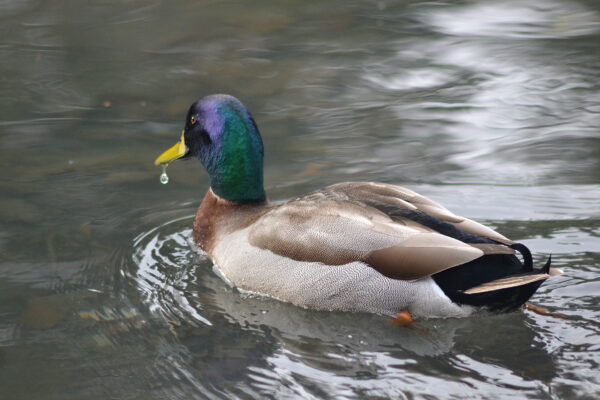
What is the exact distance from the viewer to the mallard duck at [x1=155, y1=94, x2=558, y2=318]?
518cm

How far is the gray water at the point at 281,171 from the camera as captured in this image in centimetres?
495

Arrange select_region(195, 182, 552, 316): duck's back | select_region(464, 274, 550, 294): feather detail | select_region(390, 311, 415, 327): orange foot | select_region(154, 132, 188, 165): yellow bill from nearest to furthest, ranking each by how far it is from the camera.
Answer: select_region(464, 274, 550, 294): feather detail, select_region(195, 182, 552, 316): duck's back, select_region(390, 311, 415, 327): orange foot, select_region(154, 132, 188, 165): yellow bill

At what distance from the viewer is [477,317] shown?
544cm

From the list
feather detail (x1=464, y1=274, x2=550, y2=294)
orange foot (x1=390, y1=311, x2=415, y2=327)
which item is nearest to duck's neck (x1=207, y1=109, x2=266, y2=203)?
orange foot (x1=390, y1=311, x2=415, y2=327)

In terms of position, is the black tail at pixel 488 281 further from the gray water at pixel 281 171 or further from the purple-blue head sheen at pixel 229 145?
the purple-blue head sheen at pixel 229 145

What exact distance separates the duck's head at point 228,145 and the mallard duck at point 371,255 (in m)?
0.02

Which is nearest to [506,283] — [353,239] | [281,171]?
[353,239]

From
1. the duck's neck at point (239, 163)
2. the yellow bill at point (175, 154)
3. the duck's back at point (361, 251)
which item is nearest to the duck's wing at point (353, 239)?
the duck's back at point (361, 251)

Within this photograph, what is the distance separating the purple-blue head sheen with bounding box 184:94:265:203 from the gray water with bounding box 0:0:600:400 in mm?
540

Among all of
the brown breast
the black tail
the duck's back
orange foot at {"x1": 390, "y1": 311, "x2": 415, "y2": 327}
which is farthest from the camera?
the brown breast

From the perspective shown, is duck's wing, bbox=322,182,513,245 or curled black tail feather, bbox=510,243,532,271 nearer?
curled black tail feather, bbox=510,243,532,271

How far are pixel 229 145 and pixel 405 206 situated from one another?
4.48 feet

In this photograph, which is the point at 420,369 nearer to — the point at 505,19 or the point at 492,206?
the point at 492,206

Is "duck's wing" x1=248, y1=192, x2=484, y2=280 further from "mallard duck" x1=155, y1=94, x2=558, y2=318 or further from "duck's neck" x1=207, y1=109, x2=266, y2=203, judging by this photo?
"duck's neck" x1=207, y1=109, x2=266, y2=203
